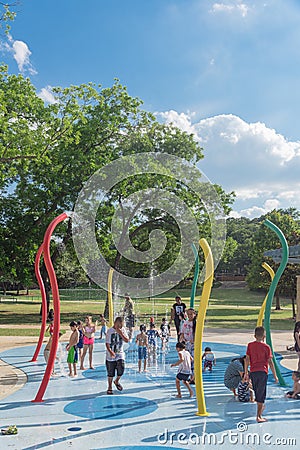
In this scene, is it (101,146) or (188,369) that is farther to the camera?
(101,146)

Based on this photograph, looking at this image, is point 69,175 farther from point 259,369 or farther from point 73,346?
point 259,369

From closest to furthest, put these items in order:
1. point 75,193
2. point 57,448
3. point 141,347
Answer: point 57,448, point 141,347, point 75,193

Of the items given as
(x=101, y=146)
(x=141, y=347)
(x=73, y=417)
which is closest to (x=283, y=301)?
(x=101, y=146)

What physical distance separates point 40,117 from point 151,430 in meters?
21.4

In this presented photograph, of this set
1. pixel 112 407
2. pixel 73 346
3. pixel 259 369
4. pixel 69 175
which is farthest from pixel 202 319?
pixel 69 175

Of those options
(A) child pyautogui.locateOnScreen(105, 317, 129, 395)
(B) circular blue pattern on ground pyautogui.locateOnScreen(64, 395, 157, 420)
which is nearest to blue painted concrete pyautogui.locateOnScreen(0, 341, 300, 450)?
(B) circular blue pattern on ground pyautogui.locateOnScreen(64, 395, 157, 420)

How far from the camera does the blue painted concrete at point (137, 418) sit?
6.41 meters

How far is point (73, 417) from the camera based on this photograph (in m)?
7.62

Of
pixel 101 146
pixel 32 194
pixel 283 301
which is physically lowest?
pixel 283 301

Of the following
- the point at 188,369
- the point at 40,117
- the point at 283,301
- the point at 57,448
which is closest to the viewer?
the point at 57,448

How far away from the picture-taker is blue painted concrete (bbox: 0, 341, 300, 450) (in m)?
6.41

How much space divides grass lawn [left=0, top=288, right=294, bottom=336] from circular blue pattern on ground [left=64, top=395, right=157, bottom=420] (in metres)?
12.7

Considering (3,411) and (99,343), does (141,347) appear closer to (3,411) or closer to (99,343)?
(3,411)

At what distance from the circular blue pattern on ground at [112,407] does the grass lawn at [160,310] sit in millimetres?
12707
